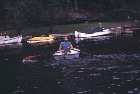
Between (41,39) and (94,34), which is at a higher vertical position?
(94,34)

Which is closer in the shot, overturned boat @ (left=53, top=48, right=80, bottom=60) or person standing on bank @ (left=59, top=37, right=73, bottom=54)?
overturned boat @ (left=53, top=48, right=80, bottom=60)

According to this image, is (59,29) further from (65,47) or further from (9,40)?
(65,47)

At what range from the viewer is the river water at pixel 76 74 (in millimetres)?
22923

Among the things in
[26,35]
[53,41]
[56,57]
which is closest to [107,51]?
[56,57]

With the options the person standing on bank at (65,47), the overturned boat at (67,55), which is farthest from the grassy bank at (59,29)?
the overturned boat at (67,55)

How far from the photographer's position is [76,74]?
1099 inches

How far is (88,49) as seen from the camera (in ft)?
142

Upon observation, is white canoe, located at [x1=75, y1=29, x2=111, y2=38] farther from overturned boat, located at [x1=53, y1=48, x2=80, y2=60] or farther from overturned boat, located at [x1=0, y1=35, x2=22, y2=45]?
overturned boat, located at [x1=53, y1=48, x2=80, y2=60]

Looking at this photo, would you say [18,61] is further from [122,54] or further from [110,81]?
[110,81]

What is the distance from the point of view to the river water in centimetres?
2292

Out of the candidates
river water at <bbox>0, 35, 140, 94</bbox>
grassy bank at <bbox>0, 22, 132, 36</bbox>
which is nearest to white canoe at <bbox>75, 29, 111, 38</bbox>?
grassy bank at <bbox>0, 22, 132, 36</bbox>

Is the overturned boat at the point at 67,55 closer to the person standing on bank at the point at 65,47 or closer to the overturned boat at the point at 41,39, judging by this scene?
the person standing on bank at the point at 65,47

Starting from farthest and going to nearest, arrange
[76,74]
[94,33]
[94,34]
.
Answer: [94,34] → [94,33] → [76,74]

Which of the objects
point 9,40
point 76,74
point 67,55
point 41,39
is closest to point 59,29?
point 41,39
